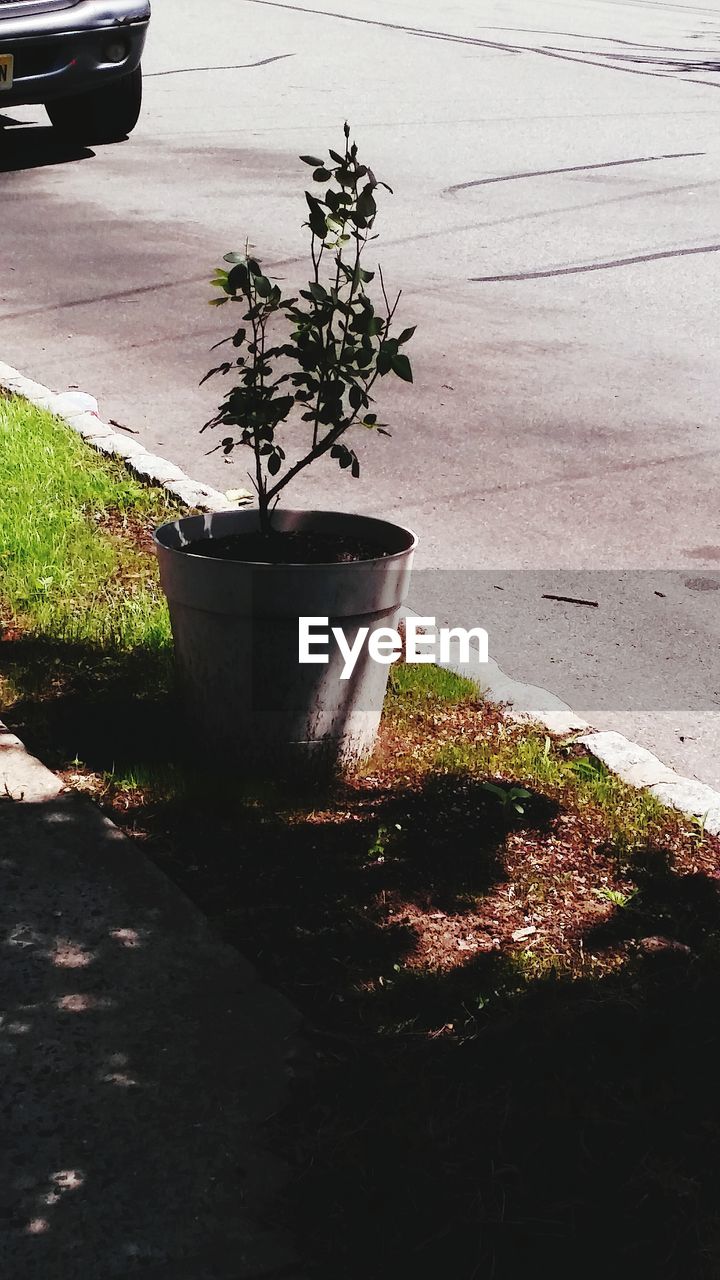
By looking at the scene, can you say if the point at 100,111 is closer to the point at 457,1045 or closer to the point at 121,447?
the point at 121,447

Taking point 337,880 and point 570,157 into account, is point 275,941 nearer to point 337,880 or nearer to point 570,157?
point 337,880

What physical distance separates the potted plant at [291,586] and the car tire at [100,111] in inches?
390

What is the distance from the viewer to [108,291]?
370 inches

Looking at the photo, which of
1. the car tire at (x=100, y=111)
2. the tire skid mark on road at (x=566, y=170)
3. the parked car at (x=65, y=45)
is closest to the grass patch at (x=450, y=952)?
the parked car at (x=65, y=45)

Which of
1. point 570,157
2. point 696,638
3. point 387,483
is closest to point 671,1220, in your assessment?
point 696,638

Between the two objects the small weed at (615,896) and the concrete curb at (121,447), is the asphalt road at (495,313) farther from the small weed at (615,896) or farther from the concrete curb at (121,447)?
the small weed at (615,896)

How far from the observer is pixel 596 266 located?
995cm

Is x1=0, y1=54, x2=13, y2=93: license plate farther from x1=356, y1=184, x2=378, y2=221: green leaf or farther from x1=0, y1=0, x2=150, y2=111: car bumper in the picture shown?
x1=356, y1=184, x2=378, y2=221: green leaf

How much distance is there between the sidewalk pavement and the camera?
2.44 metres

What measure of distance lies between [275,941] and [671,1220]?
1.14 m

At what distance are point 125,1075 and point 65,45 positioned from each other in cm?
1029

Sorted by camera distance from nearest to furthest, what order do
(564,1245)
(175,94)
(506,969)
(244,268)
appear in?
(564,1245)
(506,969)
(244,268)
(175,94)

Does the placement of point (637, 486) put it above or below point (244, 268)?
below

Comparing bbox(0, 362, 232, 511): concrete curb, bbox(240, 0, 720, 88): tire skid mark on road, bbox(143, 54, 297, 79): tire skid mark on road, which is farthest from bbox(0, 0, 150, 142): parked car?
bbox(240, 0, 720, 88): tire skid mark on road
